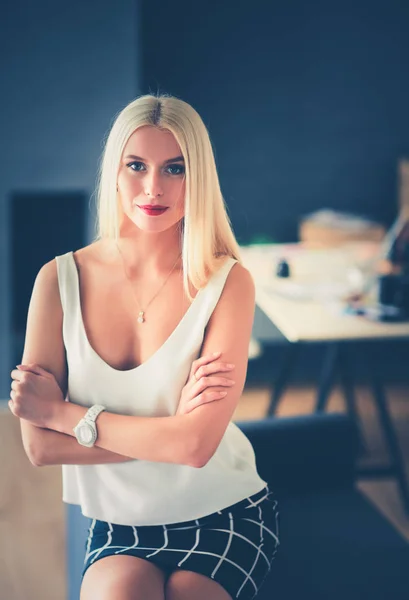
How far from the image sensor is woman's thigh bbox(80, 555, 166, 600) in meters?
1.11

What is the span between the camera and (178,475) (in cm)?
126

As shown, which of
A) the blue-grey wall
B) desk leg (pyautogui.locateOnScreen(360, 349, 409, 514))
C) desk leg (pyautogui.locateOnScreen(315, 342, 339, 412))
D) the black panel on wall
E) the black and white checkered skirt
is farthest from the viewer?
the blue-grey wall

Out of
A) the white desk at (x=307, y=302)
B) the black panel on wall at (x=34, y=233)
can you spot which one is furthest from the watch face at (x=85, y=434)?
the black panel on wall at (x=34, y=233)

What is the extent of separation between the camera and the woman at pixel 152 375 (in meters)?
1.13

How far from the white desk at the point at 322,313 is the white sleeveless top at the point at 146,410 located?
2.52 feet

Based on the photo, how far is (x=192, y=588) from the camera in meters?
1.17

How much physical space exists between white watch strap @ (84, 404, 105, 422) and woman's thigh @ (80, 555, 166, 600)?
241 millimetres

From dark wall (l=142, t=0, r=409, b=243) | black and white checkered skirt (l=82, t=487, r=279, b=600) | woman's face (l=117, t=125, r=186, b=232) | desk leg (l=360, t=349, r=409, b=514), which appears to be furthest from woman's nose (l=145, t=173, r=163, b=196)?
dark wall (l=142, t=0, r=409, b=243)

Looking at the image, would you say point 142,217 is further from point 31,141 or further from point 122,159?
point 31,141

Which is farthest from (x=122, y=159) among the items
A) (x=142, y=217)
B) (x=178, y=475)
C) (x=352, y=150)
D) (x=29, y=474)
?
(x=352, y=150)

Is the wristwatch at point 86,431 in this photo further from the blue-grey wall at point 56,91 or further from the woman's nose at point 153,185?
the blue-grey wall at point 56,91

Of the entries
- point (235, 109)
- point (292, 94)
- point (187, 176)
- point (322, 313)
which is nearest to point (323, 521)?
point (322, 313)

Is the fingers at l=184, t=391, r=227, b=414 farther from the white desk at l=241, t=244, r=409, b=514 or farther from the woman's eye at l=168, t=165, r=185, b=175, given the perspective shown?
the white desk at l=241, t=244, r=409, b=514

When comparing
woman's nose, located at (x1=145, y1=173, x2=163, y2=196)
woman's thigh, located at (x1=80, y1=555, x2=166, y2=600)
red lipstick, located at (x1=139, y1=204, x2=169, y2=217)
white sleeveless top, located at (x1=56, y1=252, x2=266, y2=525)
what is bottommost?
woman's thigh, located at (x1=80, y1=555, x2=166, y2=600)
